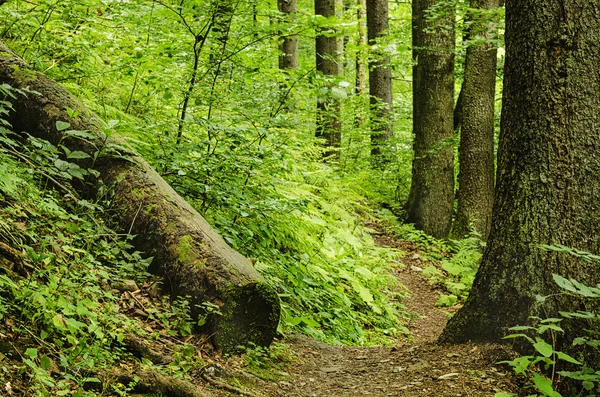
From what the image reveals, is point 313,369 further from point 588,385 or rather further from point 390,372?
point 588,385

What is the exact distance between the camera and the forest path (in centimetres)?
393

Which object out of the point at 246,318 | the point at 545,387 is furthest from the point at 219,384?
the point at 545,387

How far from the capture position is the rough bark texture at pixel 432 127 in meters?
11.3

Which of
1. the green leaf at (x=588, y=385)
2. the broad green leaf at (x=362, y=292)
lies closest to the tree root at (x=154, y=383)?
the green leaf at (x=588, y=385)

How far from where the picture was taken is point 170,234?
4285 mm

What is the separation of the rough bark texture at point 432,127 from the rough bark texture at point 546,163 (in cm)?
695

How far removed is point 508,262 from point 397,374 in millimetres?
1286

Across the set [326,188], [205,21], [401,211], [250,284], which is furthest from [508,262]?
[401,211]

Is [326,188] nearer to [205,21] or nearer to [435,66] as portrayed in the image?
[435,66]

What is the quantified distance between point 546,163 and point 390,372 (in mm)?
2104

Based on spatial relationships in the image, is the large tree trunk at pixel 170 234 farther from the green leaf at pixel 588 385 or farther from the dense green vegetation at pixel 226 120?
the green leaf at pixel 588 385

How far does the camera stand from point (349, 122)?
Answer: 1548 centimetres

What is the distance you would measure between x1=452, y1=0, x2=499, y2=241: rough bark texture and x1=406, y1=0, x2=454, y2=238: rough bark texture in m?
0.48

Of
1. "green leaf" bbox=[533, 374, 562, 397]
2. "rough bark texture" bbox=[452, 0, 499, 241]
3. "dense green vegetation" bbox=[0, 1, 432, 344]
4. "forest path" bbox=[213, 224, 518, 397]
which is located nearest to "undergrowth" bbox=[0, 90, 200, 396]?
"forest path" bbox=[213, 224, 518, 397]
